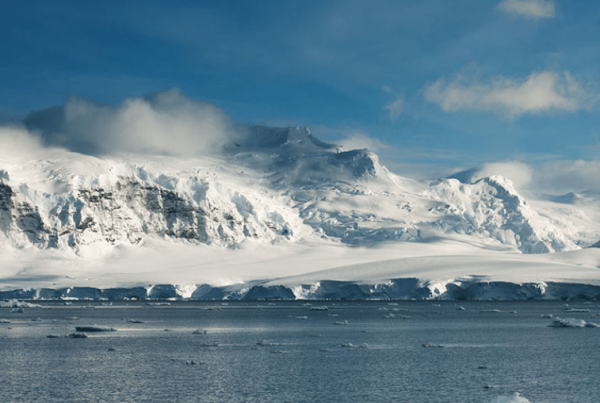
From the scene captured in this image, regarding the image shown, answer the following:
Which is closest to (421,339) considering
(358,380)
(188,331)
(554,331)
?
(554,331)

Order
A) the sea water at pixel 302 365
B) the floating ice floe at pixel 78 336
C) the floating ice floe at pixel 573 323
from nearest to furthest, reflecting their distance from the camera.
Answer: the sea water at pixel 302 365 → the floating ice floe at pixel 78 336 → the floating ice floe at pixel 573 323

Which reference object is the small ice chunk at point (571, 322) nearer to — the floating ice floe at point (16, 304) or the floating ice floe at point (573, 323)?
the floating ice floe at point (573, 323)

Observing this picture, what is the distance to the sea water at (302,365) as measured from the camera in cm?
3962

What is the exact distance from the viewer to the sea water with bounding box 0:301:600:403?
130 ft

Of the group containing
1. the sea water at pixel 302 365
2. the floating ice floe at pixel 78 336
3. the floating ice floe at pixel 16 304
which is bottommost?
the sea water at pixel 302 365

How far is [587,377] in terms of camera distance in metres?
44.9

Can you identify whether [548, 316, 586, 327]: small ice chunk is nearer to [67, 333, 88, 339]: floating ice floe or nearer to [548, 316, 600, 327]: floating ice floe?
[548, 316, 600, 327]: floating ice floe

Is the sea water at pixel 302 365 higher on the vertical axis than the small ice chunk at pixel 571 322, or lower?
lower

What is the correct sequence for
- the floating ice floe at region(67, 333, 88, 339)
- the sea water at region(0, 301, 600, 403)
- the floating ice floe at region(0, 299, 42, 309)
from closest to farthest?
1. the sea water at region(0, 301, 600, 403)
2. the floating ice floe at region(67, 333, 88, 339)
3. the floating ice floe at region(0, 299, 42, 309)

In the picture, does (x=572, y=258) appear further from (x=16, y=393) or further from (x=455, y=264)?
(x=16, y=393)

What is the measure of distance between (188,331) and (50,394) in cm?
3948

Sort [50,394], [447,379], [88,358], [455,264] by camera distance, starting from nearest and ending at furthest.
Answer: [50,394]
[447,379]
[88,358]
[455,264]

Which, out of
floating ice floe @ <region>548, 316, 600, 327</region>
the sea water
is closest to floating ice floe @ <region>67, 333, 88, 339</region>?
the sea water

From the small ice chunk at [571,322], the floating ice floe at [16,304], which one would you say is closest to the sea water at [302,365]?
the small ice chunk at [571,322]
